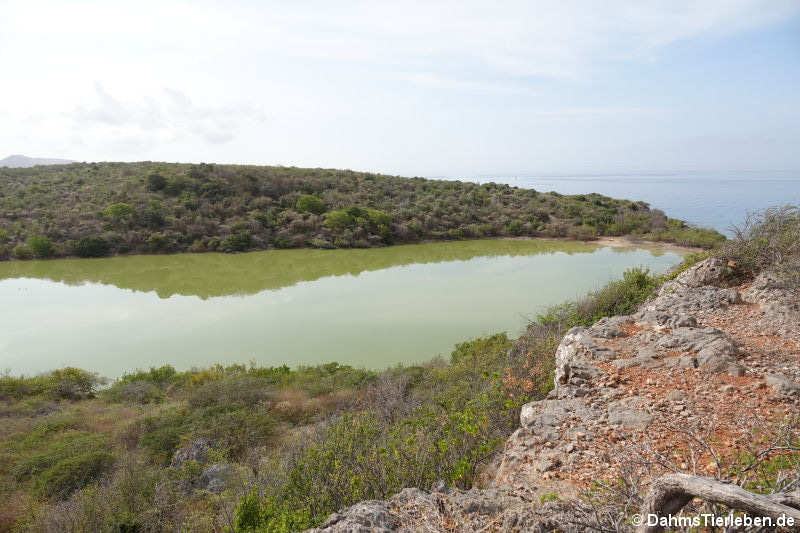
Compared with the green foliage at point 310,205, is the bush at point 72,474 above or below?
below

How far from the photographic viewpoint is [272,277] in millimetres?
21531

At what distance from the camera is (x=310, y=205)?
1318 inches

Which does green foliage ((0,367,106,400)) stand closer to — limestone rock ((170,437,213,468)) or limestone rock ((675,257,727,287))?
limestone rock ((170,437,213,468))

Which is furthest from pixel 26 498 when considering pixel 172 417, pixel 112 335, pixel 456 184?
pixel 456 184

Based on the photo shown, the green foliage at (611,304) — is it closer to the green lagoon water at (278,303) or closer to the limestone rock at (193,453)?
the green lagoon water at (278,303)

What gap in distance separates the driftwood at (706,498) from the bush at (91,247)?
30615mm

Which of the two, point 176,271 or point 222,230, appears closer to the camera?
point 176,271

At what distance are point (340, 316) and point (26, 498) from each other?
31.9 ft

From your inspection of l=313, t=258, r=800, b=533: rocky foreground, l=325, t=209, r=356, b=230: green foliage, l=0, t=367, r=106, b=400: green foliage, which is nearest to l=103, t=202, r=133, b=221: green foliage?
l=325, t=209, r=356, b=230: green foliage

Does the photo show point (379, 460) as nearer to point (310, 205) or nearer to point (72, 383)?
point (72, 383)

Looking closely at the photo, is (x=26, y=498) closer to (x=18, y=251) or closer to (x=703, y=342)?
(x=703, y=342)

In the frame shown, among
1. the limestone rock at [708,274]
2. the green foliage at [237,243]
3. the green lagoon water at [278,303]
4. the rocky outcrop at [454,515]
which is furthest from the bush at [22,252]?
the limestone rock at [708,274]

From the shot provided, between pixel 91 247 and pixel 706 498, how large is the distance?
31.0m

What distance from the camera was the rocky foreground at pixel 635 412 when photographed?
338cm
